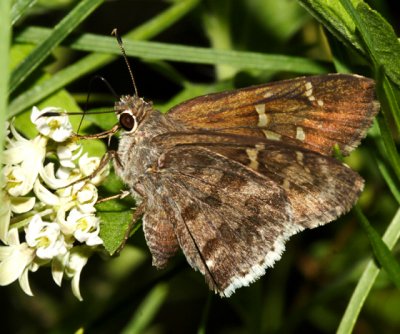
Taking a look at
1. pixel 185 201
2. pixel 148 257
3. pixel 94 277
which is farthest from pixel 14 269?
pixel 94 277

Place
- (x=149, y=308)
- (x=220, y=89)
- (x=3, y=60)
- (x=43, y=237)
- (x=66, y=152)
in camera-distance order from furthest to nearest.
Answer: (x=220, y=89) < (x=149, y=308) < (x=66, y=152) < (x=43, y=237) < (x=3, y=60)

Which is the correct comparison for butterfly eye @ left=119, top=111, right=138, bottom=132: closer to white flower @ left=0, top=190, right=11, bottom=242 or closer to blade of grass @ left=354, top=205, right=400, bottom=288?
white flower @ left=0, top=190, right=11, bottom=242

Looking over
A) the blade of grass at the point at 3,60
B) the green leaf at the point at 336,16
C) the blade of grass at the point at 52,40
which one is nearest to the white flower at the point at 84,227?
the blade of grass at the point at 52,40

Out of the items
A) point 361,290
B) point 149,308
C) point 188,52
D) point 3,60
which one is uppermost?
point 3,60

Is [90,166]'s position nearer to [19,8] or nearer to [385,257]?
[19,8]

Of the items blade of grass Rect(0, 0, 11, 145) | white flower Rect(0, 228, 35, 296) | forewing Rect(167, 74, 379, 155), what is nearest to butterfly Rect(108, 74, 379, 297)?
forewing Rect(167, 74, 379, 155)

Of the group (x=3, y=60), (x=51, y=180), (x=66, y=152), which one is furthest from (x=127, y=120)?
(x=3, y=60)
